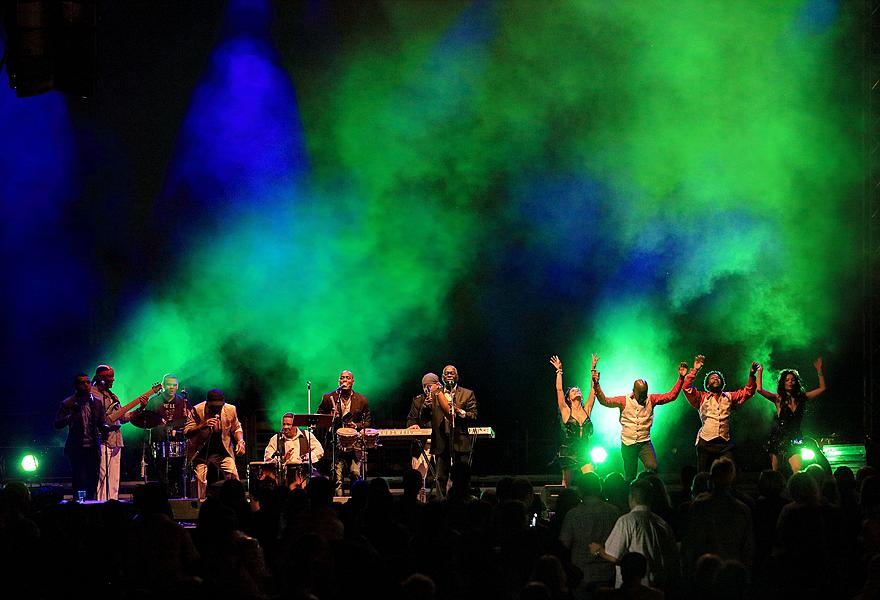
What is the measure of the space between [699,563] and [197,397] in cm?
1348

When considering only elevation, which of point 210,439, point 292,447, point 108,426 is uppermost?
point 108,426

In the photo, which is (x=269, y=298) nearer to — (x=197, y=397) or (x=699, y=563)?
(x=197, y=397)

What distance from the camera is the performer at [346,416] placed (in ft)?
46.4

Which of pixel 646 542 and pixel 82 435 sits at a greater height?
pixel 82 435

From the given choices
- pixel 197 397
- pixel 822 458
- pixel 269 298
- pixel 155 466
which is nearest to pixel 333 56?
pixel 269 298

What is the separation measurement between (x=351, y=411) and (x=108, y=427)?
3121 millimetres

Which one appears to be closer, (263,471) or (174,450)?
(263,471)

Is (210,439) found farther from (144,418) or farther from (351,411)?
(351,411)

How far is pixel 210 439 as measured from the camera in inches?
536

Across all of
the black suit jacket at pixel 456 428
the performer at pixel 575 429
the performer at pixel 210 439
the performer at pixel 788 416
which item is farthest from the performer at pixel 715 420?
the performer at pixel 210 439

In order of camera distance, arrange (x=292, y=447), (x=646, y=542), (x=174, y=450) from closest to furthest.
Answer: (x=646, y=542) → (x=292, y=447) → (x=174, y=450)

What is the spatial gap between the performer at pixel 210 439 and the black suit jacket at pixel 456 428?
2.49 meters

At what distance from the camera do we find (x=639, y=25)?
60.2 ft

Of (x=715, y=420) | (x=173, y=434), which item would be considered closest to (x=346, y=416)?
(x=173, y=434)
